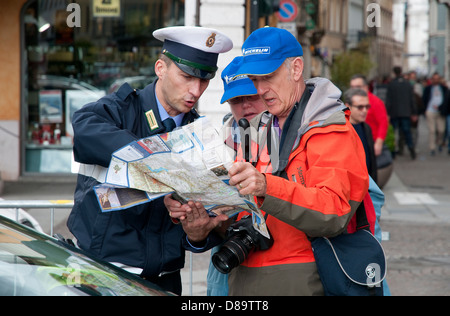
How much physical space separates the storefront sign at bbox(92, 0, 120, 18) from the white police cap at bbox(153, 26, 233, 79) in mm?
9496

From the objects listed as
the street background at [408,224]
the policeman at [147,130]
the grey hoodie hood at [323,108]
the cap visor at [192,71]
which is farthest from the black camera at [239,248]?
the street background at [408,224]

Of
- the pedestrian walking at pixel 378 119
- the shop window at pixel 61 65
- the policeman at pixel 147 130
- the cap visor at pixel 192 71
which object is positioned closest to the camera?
the policeman at pixel 147 130

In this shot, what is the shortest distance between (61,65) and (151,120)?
9617 millimetres

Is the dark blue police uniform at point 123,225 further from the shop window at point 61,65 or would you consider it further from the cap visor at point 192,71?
the shop window at point 61,65

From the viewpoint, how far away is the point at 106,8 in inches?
482

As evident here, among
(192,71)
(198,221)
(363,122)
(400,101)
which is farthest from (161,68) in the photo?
(400,101)

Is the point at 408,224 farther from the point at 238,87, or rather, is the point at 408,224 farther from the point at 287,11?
the point at 238,87

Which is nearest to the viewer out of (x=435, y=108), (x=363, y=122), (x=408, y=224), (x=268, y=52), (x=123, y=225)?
(x=268, y=52)

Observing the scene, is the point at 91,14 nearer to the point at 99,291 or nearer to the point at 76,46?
the point at 76,46

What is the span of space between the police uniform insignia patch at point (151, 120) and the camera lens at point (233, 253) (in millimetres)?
675

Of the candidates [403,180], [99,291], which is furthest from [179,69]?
[403,180]

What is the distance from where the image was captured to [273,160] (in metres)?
2.76

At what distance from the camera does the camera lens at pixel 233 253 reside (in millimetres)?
2742

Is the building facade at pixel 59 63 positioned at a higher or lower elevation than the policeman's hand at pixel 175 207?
higher
